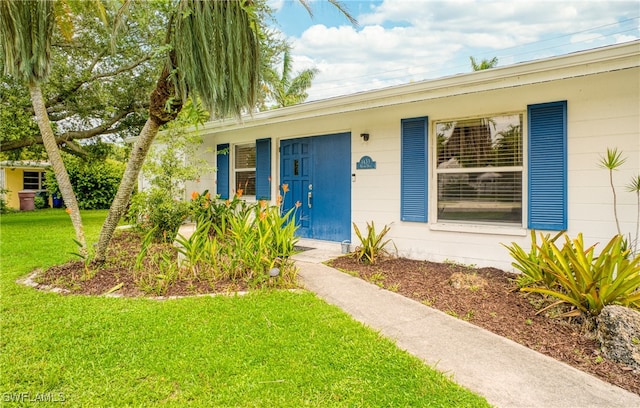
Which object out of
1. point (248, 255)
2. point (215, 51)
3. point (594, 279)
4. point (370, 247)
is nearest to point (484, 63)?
point (370, 247)

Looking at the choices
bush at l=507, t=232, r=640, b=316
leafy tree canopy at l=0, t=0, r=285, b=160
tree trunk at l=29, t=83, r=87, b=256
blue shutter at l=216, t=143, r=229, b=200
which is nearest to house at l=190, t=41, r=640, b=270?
bush at l=507, t=232, r=640, b=316

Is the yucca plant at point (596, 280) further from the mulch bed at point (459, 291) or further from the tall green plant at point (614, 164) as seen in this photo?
the tall green plant at point (614, 164)

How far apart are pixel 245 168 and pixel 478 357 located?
6685 millimetres

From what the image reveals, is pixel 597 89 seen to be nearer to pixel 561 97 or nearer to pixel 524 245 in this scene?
pixel 561 97

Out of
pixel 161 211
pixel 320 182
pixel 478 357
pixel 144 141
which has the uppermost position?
pixel 144 141

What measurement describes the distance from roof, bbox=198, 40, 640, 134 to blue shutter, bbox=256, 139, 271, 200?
1.79m

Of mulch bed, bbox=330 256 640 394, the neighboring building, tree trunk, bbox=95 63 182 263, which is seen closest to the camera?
mulch bed, bbox=330 256 640 394

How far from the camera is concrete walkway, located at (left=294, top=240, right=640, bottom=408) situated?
224cm

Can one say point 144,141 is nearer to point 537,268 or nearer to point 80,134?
point 537,268

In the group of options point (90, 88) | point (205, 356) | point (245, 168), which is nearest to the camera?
point (205, 356)

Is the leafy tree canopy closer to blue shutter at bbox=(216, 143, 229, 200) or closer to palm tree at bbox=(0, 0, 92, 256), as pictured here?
blue shutter at bbox=(216, 143, 229, 200)

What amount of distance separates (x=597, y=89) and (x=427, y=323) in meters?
3.53

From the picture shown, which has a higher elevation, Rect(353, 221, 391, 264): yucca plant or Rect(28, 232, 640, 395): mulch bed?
Rect(353, 221, 391, 264): yucca plant

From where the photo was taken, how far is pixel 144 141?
14.7 ft
